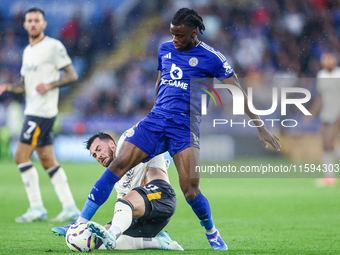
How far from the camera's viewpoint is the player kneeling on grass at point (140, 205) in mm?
3785

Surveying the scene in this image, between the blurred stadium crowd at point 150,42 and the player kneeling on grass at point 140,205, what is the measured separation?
10794 millimetres

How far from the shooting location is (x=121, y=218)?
3.68 m

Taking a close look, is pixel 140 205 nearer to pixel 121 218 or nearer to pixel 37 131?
pixel 121 218

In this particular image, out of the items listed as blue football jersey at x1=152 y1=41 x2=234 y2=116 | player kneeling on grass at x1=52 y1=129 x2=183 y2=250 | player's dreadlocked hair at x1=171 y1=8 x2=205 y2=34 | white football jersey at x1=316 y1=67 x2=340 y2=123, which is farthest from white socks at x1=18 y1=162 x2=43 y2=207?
white football jersey at x1=316 y1=67 x2=340 y2=123

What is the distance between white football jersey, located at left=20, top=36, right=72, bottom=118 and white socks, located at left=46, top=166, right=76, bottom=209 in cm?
76

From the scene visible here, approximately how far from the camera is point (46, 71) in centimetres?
667

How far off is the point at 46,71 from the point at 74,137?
818 centimetres

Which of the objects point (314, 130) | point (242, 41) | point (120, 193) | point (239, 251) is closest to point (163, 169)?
point (120, 193)

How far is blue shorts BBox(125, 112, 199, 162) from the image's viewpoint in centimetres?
414

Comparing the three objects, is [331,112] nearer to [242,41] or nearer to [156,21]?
[242,41]

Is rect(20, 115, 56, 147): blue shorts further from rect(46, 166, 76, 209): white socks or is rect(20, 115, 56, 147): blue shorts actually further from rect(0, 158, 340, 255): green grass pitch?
rect(0, 158, 340, 255): green grass pitch

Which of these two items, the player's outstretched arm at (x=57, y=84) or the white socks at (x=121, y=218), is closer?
the white socks at (x=121, y=218)

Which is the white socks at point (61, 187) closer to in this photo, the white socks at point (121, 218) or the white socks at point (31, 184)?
the white socks at point (31, 184)

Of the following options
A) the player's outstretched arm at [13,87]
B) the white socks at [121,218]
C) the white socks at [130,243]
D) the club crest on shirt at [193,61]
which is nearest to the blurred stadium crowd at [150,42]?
the player's outstretched arm at [13,87]
